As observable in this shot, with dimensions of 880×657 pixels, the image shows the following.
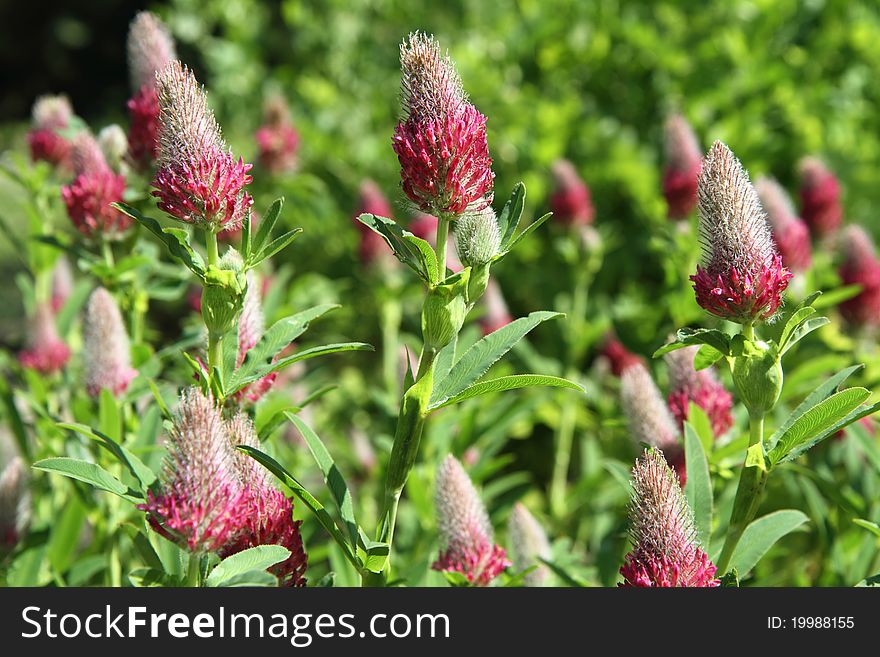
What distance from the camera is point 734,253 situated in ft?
4.14

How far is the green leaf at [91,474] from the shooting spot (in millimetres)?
1269

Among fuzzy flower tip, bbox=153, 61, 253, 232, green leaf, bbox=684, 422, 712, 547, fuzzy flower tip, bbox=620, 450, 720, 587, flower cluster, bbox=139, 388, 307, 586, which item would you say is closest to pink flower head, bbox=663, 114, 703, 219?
green leaf, bbox=684, 422, 712, 547

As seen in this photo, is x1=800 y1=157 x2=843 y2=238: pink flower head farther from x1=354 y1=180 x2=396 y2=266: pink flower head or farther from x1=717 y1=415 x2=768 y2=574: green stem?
x1=717 y1=415 x2=768 y2=574: green stem

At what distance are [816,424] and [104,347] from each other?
1.30 m

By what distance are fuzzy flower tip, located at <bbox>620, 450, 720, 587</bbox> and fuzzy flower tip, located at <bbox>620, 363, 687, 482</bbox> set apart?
0.43 metres

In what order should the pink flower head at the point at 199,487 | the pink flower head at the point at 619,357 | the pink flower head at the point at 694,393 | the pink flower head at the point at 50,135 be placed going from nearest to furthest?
the pink flower head at the point at 199,487, the pink flower head at the point at 694,393, the pink flower head at the point at 50,135, the pink flower head at the point at 619,357

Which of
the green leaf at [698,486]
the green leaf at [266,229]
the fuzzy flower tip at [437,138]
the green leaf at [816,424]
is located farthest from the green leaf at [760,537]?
the green leaf at [266,229]

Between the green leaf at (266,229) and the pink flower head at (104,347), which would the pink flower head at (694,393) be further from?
the pink flower head at (104,347)

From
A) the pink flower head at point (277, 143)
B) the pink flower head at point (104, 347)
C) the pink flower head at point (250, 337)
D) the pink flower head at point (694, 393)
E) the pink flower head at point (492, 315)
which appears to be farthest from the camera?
the pink flower head at point (277, 143)

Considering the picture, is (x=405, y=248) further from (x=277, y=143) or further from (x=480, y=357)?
(x=277, y=143)

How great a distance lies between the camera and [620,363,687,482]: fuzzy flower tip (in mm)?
1666

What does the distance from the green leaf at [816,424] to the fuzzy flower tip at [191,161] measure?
2.63 ft
